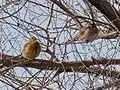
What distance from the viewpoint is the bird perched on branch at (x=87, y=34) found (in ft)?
13.0

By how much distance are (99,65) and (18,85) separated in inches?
37.7

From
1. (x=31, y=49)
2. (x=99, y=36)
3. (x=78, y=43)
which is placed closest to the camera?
(x=31, y=49)

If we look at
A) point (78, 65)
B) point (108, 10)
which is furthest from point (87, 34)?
point (78, 65)

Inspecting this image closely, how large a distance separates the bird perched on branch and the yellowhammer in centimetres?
46

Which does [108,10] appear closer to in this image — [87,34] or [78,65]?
[87,34]

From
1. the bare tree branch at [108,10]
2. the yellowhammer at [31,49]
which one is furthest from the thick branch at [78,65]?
the bare tree branch at [108,10]

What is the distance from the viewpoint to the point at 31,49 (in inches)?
155

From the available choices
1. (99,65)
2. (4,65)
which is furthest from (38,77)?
(99,65)

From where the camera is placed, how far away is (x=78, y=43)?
Result: 419 centimetres

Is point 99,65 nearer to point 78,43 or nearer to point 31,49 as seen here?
point 78,43

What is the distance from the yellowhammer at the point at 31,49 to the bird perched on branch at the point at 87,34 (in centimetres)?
46

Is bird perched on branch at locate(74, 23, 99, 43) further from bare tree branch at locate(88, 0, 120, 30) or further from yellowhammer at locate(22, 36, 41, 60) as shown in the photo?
yellowhammer at locate(22, 36, 41, 60)

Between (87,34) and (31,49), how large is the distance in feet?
1.95

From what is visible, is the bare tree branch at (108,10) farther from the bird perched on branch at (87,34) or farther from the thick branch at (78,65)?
the thick branch at (78,65)
